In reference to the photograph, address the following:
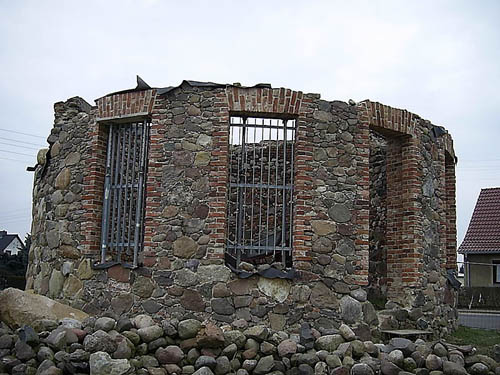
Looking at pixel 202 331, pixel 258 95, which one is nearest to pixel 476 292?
pixel 258 95

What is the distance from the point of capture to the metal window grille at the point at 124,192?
8820mm

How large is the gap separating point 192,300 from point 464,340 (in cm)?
431

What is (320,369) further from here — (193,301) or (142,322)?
(193,301)

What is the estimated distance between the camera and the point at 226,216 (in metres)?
8.38

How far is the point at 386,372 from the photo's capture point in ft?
20.7

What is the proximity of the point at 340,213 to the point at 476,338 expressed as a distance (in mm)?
3306

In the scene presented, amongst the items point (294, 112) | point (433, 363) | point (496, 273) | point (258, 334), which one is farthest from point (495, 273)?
point (258, 334)

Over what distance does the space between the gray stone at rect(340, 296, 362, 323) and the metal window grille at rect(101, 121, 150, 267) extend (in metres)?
2.97

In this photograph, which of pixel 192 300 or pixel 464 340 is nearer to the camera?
pixel 192 300

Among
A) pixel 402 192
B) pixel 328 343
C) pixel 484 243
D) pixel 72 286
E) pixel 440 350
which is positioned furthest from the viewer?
pixel 484 243

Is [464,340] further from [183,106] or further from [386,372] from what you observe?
[183,106]

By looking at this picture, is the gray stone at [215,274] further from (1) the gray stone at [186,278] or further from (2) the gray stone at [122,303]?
(2) the gray stone at [122,303]

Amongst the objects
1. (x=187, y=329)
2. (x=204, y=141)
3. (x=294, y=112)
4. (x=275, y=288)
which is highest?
(x=294, y=112)

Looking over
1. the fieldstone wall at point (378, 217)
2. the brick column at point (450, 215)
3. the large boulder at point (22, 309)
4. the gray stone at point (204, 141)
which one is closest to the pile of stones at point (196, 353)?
the large boulder at point (22, 309)
